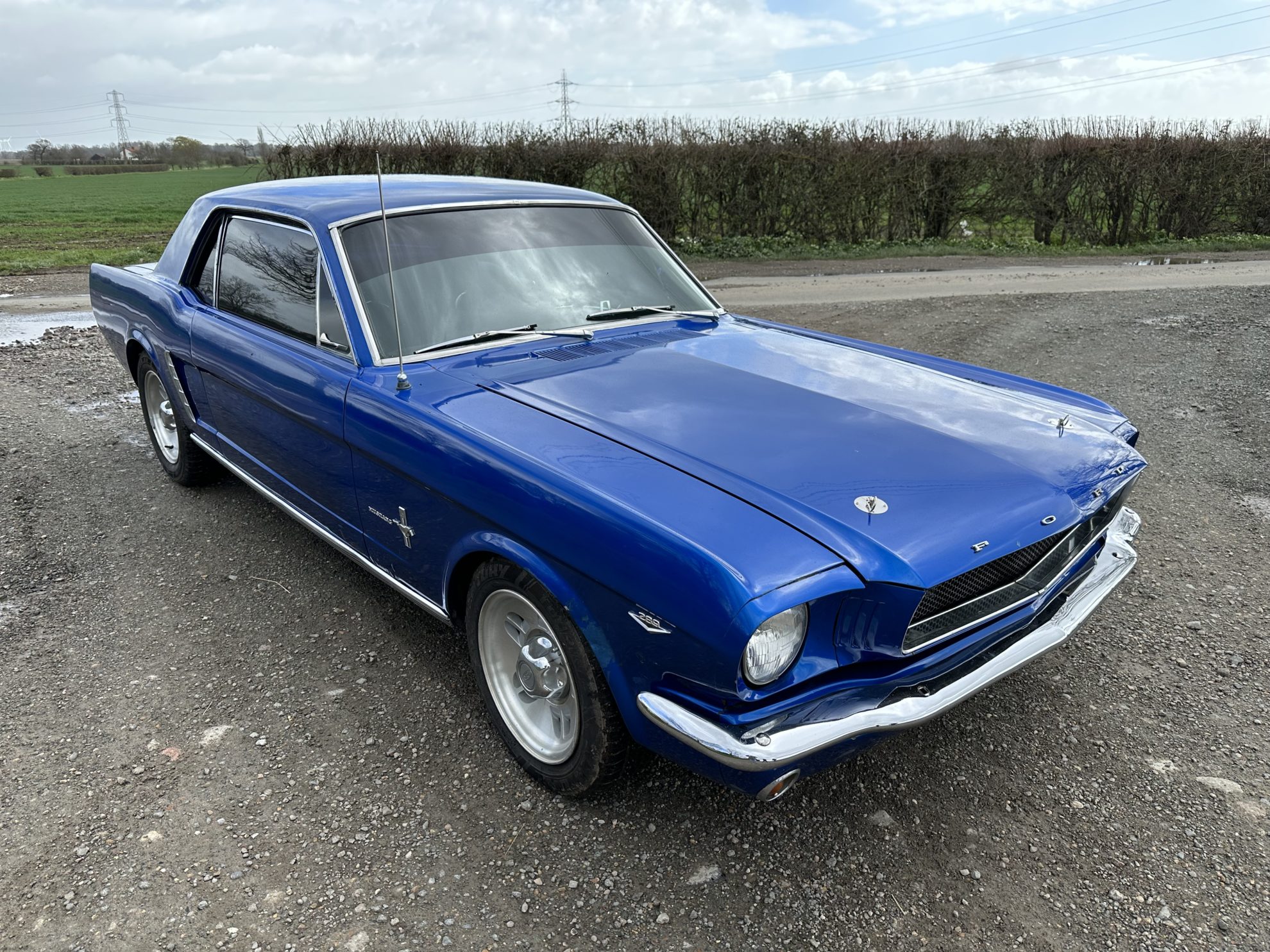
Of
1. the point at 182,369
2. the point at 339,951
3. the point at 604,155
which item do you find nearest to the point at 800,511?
the point at 339,951

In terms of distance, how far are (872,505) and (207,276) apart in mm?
3458

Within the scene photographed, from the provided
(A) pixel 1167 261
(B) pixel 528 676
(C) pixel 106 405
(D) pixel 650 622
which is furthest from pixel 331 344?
(A) pixel 1167 261

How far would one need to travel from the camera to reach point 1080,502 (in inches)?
94.7

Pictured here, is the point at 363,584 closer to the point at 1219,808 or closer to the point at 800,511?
the point at 800,511

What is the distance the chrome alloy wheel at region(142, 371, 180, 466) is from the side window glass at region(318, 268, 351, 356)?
2088 mm

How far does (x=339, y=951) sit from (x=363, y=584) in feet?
6.37

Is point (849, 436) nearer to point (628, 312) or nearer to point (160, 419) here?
point (628, 312)

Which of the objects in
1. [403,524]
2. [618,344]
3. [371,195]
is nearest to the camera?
[403,524]

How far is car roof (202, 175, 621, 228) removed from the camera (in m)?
3.32

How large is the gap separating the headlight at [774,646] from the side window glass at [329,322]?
6.03ft

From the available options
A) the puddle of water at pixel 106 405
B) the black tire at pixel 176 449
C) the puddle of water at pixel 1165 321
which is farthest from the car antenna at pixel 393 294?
the puddle of water at pixel 1165 321

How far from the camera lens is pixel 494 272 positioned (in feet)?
10.7

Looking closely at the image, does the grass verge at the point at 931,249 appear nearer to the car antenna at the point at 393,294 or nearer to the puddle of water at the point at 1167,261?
the puddle of water at the point at 1167,261

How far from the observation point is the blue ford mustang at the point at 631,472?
1.99m
